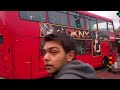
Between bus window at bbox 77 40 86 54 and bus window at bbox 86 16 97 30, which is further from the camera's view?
bus window at bbox 86 16 97 30

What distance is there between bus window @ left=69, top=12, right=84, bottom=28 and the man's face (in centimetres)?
872

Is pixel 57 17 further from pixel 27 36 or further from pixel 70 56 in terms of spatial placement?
pixel 70 56

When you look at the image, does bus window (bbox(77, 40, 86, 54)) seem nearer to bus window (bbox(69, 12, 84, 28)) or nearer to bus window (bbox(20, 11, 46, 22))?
bus window (bbox(69, 12, 84, 28))

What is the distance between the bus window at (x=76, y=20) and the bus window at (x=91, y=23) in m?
0.55

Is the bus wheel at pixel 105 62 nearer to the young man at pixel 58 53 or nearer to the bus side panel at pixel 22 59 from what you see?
the bus side panel at pixel 22 59

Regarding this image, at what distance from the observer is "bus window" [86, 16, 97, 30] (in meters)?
→ 11.6

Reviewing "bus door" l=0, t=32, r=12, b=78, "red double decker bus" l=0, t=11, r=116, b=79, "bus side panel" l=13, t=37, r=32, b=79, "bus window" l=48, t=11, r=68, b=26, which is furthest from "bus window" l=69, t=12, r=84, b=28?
"bus door" l=0, t=32, r=12, b=78

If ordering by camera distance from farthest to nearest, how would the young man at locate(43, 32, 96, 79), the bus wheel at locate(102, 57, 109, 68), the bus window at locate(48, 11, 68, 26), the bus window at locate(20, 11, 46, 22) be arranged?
1. the bus wheel at locate(102, 57, 109, 68)
2. the bus window at locate(48, 11, 68, 26)
3. the bus window at locate(20, 11, 46, 22)
4. the young man at locate(43, 32, 96, 79)

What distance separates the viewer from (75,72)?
1.24 meters

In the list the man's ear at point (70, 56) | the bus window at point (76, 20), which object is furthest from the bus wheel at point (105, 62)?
the man's ear at point (70, 56)

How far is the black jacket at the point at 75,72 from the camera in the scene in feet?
4.03
